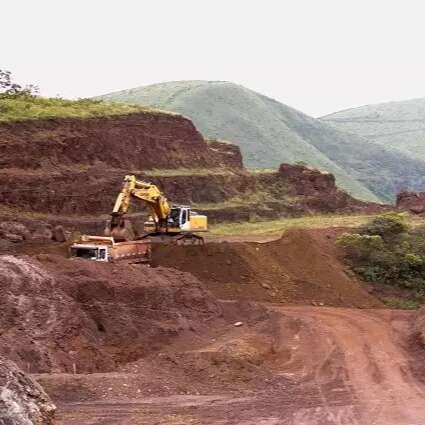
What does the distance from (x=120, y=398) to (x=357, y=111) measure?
149378mm

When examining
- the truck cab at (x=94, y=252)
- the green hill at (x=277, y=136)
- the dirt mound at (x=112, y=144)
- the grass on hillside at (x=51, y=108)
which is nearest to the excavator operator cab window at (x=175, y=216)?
the truck cab at (x=94, y=252)

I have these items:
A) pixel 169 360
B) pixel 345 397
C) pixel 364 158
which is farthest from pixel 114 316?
pixel 364 158

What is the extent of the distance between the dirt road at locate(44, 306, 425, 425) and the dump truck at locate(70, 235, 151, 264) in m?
5.80

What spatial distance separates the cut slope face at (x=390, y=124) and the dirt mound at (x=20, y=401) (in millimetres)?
108130

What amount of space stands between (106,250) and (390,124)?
389 feet

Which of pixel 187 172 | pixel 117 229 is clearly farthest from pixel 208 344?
pixel 187 172

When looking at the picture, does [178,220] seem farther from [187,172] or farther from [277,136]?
[277,136]

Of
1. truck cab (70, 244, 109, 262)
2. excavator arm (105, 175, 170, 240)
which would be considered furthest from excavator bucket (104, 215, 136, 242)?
truck cab (70, 244, 109, 262)

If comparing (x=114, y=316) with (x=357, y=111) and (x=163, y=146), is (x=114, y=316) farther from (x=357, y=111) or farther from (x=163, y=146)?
(x=357, y=111)

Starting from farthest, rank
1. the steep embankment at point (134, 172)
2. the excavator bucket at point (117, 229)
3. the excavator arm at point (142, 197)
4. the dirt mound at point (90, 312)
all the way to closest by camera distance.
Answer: the steep embankment at point (134, 172)
the excavator bucket at point (117, 229)
the excavator arm at point (142, 197)
the dirt mound at point (90, 312)

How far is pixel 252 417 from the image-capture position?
13445 millimetres

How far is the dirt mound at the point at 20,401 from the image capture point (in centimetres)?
716

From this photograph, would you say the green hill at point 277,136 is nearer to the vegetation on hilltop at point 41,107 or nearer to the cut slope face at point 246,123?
the cut slope face at point 246,123

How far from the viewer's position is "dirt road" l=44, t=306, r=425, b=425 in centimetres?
1326
